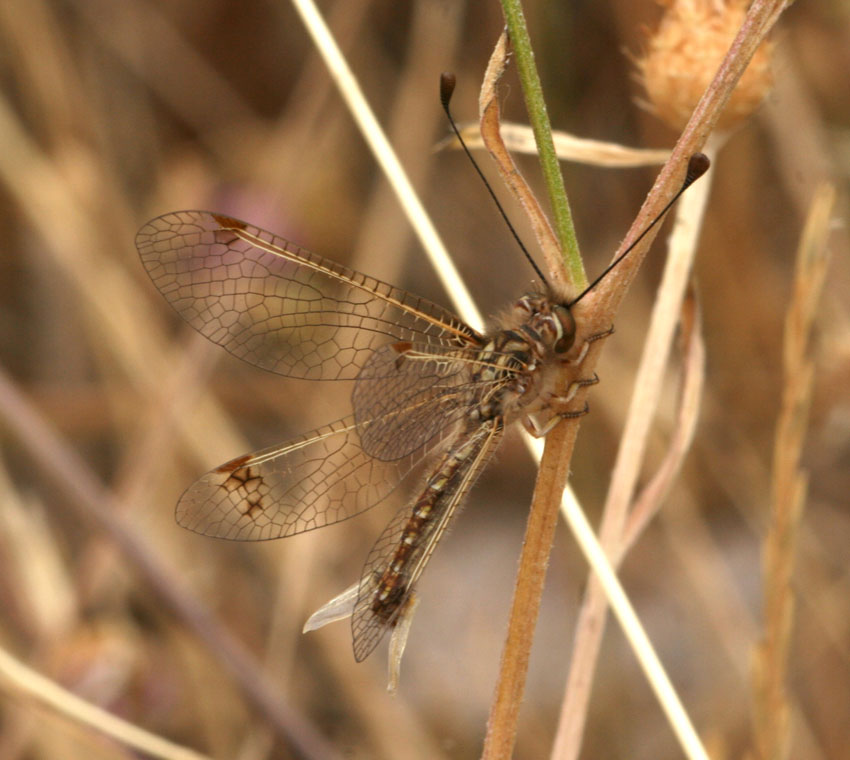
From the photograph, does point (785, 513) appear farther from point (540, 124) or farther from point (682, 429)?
point (540, 124)

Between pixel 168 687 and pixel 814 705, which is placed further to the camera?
pixel 814 705

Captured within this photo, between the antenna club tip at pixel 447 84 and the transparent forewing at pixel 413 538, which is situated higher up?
the antenna club tip at pixel 447 84

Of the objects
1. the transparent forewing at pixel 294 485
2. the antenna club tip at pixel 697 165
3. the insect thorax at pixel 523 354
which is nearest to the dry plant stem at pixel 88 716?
the transparent forewing at pixel 294 485

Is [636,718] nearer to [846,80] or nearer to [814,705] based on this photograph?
[814,705]

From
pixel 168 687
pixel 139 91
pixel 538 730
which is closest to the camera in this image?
pixel 168 687

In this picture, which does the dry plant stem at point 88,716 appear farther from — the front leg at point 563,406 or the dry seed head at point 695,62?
the dry seed head at point 695,62

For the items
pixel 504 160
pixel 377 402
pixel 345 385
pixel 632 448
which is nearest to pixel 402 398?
pixel 377 402

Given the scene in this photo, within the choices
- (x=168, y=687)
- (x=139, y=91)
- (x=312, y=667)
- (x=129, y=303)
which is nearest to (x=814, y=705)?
(x=312, y=667)
